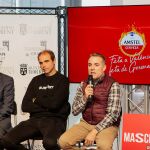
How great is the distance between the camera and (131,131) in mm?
3629

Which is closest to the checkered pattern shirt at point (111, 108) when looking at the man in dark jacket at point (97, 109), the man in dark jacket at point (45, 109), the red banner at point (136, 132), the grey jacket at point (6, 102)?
the man in dark jacket at point (97, 109)

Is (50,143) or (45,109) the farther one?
(45,109)

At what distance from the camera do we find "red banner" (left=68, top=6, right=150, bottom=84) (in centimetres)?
509

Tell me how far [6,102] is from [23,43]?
1048 millimetres

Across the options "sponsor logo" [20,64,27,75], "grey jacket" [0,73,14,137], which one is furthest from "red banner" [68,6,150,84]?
→ "grey jacket" [0,73,14,137]

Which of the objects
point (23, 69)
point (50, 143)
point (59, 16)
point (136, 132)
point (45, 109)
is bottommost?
point (50, 143)

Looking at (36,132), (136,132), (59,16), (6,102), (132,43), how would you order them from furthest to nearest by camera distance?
1. (59,16)
2. (132,43)
3. (6,102)
4. (36,132)
5. (136,132)

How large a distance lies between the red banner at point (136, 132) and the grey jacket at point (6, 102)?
155 cm

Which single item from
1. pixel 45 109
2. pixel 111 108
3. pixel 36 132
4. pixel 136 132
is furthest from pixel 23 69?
pixel 136 132

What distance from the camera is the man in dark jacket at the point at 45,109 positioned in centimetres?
437

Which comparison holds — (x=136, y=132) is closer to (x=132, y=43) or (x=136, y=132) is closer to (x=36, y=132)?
(x=36, y=132)

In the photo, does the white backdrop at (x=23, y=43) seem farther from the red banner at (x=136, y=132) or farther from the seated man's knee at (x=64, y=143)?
the red banner at (x=136, y=132)

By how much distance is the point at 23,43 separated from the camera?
535 centimetres

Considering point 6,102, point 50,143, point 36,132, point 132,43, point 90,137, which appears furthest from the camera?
Answer: point 132,43
